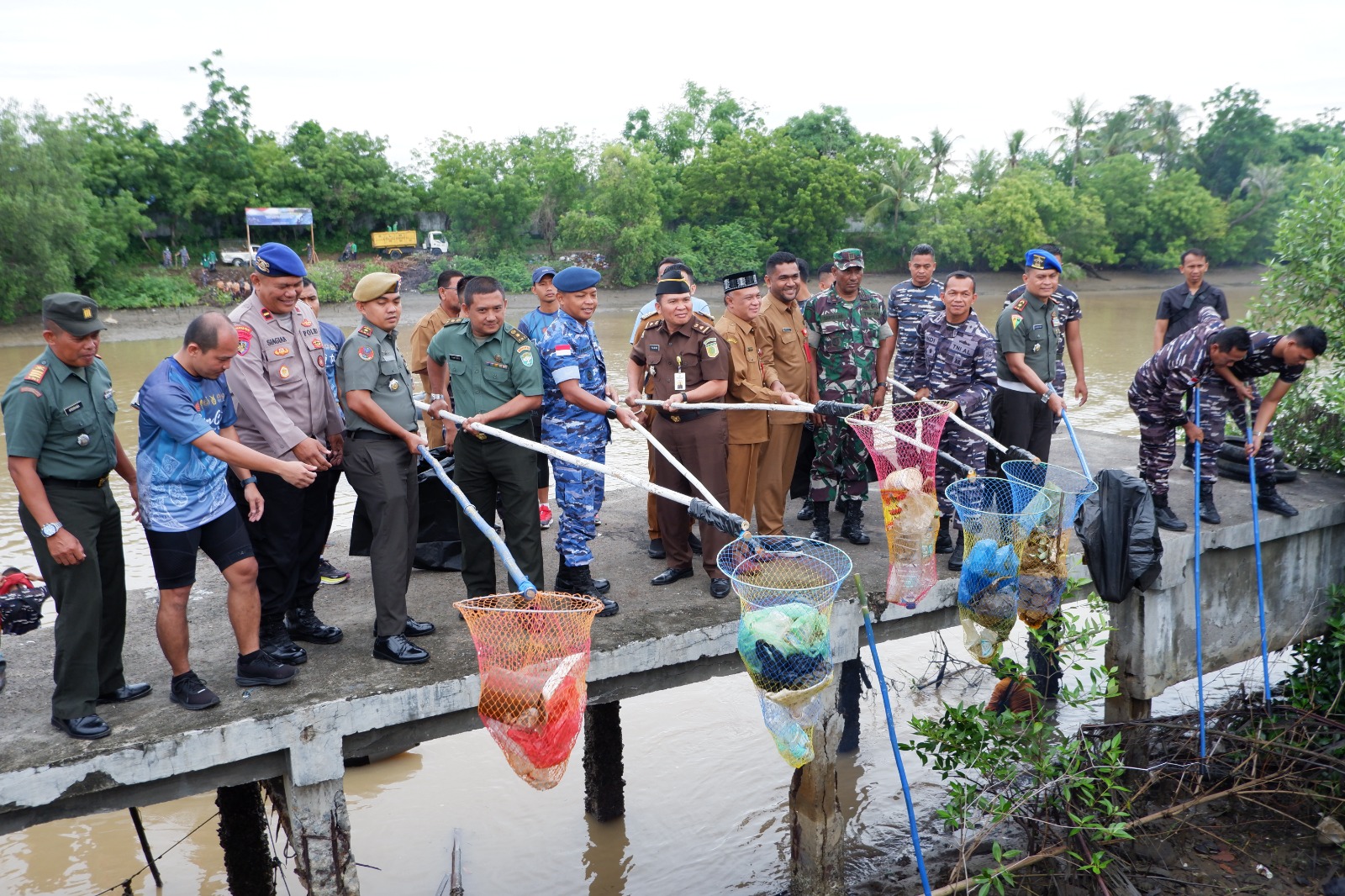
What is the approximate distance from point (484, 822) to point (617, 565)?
7.62 feet

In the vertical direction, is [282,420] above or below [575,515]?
above

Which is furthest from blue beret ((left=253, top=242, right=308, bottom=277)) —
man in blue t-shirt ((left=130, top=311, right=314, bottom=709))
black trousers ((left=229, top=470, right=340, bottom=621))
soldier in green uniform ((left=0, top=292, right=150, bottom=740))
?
black trousers ((left=229, top=470, right=340, bottom=621))

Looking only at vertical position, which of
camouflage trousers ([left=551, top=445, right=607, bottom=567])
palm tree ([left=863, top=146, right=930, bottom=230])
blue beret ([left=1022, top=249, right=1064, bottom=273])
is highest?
palm tree ([left=863, top=146, right=930, bottom=230])

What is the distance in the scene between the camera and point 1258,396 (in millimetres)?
6824

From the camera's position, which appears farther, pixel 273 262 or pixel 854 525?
pixel 854 525

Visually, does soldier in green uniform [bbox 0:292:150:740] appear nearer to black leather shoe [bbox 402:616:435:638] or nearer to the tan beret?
the tan beret

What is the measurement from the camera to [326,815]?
167 inches

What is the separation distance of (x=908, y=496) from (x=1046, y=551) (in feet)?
2.62

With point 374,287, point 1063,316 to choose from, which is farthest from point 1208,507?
point 374,287

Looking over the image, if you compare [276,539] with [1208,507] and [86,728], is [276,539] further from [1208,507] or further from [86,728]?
[1208,507]

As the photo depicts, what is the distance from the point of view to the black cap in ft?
12.4

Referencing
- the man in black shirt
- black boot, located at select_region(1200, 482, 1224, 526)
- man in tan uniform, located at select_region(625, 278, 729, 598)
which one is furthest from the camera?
the man in black shirt

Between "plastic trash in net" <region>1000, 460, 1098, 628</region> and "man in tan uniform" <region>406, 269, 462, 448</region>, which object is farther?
"man in tan uniform" <region>406, 269, 462, 448</region>

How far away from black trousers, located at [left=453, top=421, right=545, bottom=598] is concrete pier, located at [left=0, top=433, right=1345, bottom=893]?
0.32m
